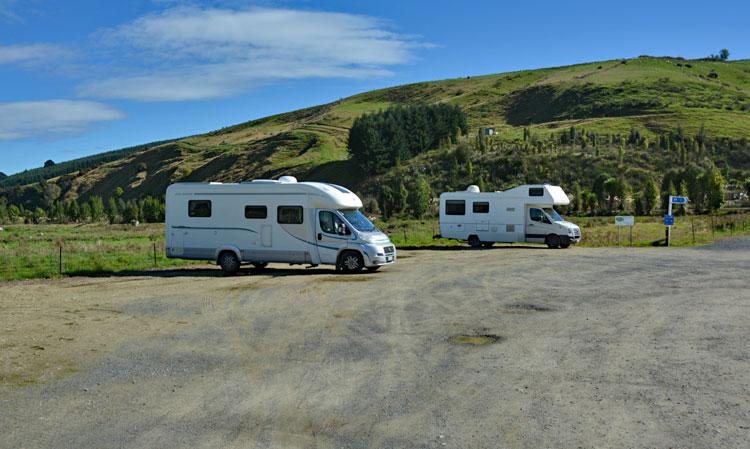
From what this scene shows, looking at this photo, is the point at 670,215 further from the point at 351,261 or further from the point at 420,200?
the point at 420,200

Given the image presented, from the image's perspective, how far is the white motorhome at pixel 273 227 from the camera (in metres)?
20.4

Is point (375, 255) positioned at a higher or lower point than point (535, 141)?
lower

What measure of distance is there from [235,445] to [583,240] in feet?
99.0

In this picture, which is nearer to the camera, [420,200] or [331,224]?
[331,224]

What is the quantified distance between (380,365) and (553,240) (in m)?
22.0

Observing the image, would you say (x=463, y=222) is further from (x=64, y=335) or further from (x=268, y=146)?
(x=268, y=146)

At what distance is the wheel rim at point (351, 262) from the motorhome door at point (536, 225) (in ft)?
41.9

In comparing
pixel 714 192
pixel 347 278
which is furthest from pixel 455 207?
pixel 714 192

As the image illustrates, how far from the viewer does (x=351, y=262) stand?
2039 centimetres

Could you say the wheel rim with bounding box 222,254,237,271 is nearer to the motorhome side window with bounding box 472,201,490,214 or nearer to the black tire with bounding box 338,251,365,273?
the black tire with bounding box 338,251,365,273

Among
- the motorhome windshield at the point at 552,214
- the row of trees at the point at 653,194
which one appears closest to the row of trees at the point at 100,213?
the row of trees at the point at 653,194

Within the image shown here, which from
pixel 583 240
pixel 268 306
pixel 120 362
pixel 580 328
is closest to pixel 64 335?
pixel 120 362

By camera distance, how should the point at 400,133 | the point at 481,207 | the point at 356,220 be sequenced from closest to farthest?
the point at 356,220
the point at 481,207
the point at 400,133

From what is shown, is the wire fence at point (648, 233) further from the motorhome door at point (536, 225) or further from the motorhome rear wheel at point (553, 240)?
the motorhome door at point (536, 225)
